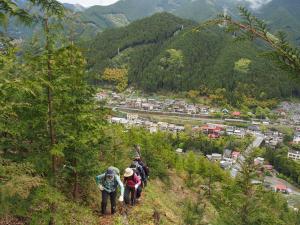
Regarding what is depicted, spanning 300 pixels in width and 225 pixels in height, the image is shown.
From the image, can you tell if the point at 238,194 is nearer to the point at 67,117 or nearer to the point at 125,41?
the point at 67,117

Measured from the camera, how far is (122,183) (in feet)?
30.4

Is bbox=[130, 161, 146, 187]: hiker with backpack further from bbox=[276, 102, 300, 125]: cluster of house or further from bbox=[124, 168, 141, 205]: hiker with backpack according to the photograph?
bbox=[276, 102, 300, 125]: cluster of house

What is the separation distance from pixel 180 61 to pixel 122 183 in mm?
120650

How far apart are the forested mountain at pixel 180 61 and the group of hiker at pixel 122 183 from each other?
314 ft

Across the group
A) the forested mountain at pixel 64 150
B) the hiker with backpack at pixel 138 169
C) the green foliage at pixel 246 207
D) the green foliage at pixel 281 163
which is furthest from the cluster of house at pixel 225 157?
the hiker with backpack at pixel 138 169

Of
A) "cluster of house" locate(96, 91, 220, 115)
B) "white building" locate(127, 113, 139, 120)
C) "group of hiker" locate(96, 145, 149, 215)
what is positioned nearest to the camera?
"group of hiker" locate(96, 145, 149, 215)

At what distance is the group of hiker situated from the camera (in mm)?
9227

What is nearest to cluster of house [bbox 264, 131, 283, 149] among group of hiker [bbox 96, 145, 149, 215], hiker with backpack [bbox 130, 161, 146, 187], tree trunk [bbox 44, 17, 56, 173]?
hiker with backpack [bbox 130, 161, 146, 187]

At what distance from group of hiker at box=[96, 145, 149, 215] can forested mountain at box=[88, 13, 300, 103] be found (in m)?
95.8

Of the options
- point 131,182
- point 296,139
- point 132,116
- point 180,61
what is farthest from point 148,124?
point 131,182

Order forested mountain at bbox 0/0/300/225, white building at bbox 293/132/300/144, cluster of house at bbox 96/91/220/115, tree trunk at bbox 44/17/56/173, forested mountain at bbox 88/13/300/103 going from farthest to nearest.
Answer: forested mountain at bbox 88/13/300/103, cluster of house at bbox 96/91/220/115, white building at bbox 293/132/300/144, tree trunk at bbox 44/17/56/173, forested mountain at bbox 0/0/300/225

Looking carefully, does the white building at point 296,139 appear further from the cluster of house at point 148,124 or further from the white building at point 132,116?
the white building at point 132,116

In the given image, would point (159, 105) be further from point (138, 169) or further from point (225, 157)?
point (138, 169)

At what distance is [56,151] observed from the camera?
755cm
